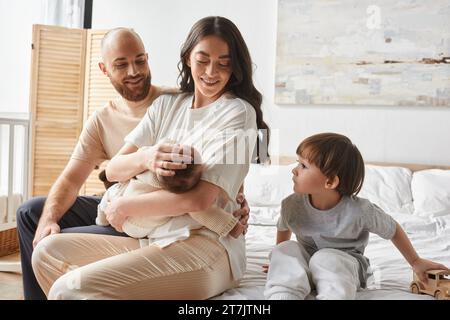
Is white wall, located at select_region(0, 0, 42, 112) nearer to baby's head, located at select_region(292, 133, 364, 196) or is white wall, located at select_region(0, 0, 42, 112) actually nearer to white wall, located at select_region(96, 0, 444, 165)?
white wall, located at select_region(96, 0, 444, 165)

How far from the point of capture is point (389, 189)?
2494mm

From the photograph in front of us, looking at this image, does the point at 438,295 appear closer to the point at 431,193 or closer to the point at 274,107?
the point at 431,193

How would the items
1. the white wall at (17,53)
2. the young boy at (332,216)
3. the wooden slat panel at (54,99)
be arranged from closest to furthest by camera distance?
the young boy at (332,216) → the wooden slat panel at (54,99) → the white wall at (17,53)

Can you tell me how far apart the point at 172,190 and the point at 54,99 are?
2.21 metres

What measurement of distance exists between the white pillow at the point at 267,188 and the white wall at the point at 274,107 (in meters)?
0.41

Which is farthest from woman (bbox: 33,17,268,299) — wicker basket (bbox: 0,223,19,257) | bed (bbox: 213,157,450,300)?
wicker basket (bbox: 0,223,19,257)

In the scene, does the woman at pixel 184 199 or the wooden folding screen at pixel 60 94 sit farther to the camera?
the wooden folding screen at pixel 60 94

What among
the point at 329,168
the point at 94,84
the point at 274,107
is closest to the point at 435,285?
the point at 329,168

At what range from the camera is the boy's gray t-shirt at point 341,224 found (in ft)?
4.03

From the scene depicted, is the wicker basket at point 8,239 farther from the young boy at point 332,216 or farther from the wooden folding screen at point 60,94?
the young boy at point 332,216

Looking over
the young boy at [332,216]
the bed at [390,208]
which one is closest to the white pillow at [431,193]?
the bed at [390,208]

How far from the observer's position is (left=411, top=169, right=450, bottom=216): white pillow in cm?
234
